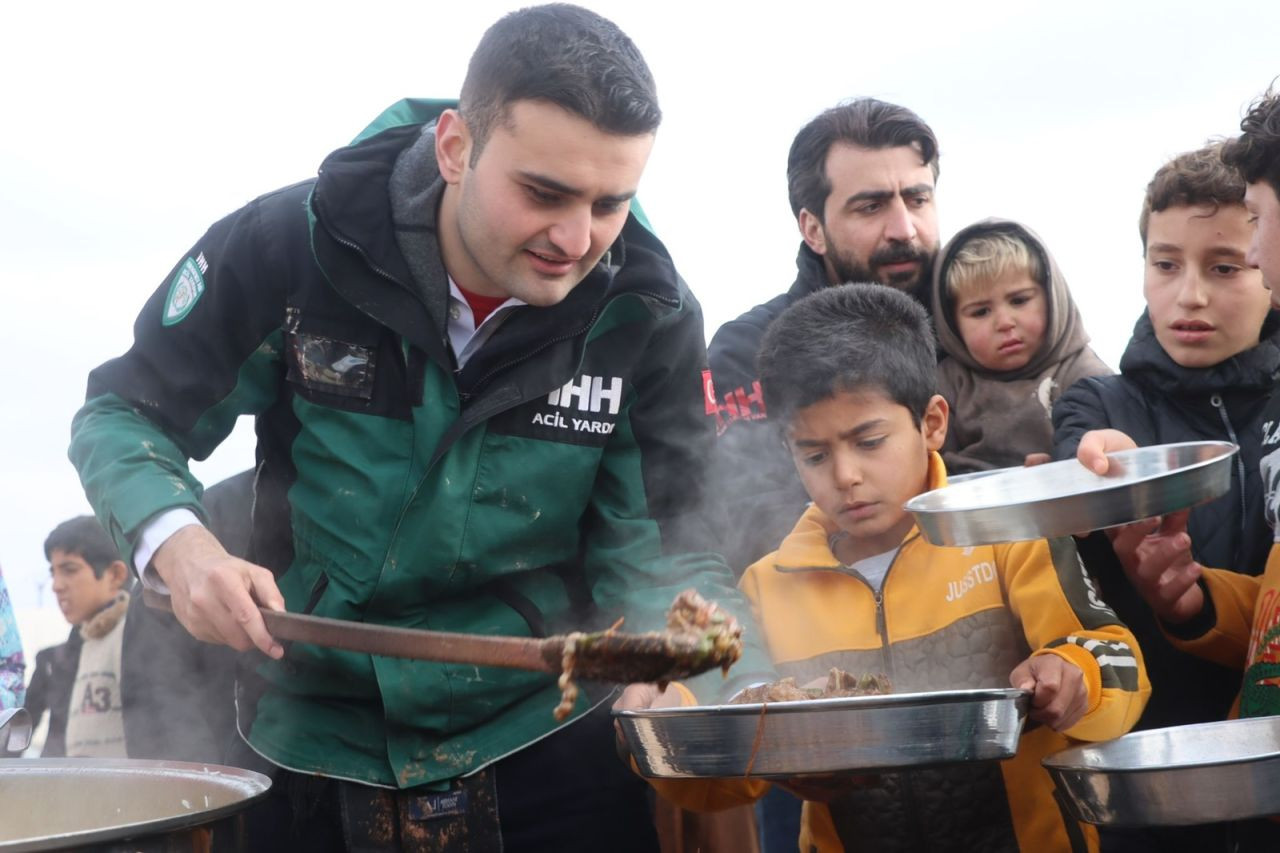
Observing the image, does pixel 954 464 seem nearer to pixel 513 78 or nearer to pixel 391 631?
pixel 513 78

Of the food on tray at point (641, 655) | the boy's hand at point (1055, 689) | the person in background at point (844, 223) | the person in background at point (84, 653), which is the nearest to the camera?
the food on tray at point (641, 655)

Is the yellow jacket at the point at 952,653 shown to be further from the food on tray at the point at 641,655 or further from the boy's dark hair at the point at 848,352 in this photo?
the food on tray at the point at 641,655

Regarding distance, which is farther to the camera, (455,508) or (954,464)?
(954,464)

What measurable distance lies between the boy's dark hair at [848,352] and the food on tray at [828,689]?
808 millimetres

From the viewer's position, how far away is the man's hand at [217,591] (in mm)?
2273

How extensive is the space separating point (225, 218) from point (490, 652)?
1320 mm

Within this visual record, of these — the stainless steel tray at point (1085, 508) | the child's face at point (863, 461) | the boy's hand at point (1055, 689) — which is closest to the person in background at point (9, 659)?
the child's face at point (863, 461)

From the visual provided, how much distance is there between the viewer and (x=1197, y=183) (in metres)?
3.33

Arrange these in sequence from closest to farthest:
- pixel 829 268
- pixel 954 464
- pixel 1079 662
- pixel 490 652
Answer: pixel 490 652, pixel 1079 662, pixel 954 464, pixel 829 268

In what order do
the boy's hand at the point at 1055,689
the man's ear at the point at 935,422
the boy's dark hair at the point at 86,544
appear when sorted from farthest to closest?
the boy's dark hair at the point at 86,544 < the man's ear at the point at 935,422 < the boy's hand at the point at 1055,689

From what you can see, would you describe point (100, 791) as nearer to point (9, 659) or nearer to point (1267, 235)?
point (9, 659)

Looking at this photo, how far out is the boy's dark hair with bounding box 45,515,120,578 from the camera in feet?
23.5

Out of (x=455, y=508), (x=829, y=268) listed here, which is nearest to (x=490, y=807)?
(x=455, y=508)

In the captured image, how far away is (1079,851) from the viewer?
249cm
